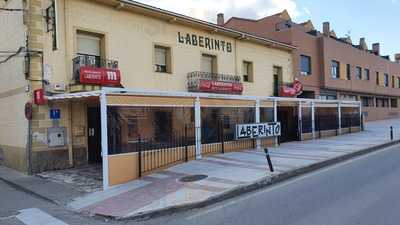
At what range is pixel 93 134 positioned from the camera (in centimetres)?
1567

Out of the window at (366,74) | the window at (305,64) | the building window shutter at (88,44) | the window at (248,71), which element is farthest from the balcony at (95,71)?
the window at (366,74)

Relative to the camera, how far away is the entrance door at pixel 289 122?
21.5m

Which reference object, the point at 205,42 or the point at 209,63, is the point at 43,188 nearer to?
the point at 205,42

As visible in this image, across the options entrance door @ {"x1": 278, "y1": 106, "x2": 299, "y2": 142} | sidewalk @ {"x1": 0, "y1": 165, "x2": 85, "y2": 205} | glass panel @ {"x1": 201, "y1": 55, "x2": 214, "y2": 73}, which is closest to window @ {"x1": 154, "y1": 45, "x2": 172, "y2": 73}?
glass panel @ {"x1": 201, "y1": 55, "x2": 214, "y2": 73}

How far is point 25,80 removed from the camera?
46.8ft

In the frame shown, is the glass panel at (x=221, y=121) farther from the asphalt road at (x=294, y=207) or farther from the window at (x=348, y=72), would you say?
the window at (x=348, y=72)

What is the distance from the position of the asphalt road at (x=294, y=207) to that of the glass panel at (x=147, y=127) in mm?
2732

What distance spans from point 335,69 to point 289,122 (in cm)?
1700

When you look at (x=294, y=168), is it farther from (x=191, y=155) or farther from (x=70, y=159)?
(x=70, y=159)

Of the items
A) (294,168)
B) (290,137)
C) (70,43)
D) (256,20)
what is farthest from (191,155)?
(256,20)

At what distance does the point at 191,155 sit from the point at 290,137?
9156 millimetres

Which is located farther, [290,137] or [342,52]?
[342,52]

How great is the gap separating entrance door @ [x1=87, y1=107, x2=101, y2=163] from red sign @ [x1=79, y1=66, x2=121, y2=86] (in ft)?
4.01

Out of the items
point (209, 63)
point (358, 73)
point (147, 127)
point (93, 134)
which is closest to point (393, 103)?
point (358, 73)
